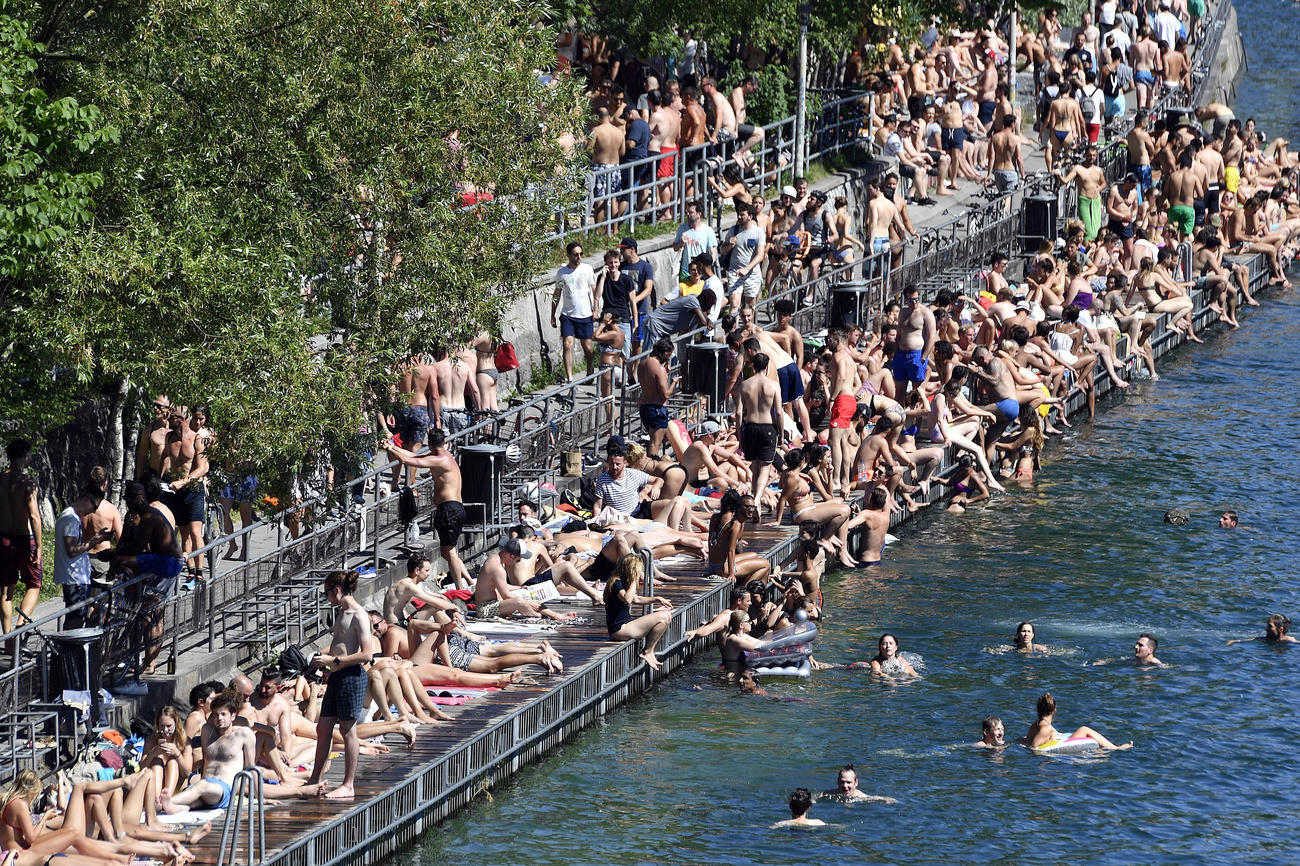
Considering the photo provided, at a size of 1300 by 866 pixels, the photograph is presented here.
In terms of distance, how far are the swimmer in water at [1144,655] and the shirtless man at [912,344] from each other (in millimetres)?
5767

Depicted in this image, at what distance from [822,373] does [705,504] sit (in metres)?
2.54

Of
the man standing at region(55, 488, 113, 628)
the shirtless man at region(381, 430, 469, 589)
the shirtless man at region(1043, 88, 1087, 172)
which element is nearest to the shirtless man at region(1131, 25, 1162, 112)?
the shirtless man at region(1043, 88, 1087, 172)

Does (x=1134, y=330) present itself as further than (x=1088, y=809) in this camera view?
Yes

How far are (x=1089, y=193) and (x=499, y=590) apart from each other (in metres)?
17.2

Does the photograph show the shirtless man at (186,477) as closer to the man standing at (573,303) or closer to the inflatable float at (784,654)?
the inflatable float at (784,654)

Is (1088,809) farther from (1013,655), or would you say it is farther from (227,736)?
(227,736)

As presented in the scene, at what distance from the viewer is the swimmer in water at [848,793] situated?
18297 mm

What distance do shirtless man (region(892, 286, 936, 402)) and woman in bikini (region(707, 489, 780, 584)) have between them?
5088mm

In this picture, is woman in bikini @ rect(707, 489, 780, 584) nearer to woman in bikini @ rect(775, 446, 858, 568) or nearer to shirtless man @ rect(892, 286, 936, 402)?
woman in bikini @ rect(775, 446, 858, 568)

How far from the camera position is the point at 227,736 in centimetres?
1650

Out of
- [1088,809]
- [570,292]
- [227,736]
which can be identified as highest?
[570,292]

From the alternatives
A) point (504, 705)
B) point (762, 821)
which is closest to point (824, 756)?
point (762, 821)

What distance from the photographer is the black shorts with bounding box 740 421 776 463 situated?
23766mm

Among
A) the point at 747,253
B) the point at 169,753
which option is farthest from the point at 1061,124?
the point at 169,753
